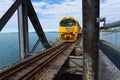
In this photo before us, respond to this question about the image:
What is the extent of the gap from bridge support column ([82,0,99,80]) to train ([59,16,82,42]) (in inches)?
799

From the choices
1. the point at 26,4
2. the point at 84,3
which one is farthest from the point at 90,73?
the point at 26,4

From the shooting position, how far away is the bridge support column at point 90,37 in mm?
3652

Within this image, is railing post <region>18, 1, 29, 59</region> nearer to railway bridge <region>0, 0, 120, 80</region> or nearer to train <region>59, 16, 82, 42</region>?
railway bridge <region>0, 0, 120, 80</region>

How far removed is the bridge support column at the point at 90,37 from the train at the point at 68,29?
20.3m

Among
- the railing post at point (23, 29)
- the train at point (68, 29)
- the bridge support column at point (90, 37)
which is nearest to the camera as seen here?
the bridge support column at point (90, 37)

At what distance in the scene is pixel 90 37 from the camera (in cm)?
374

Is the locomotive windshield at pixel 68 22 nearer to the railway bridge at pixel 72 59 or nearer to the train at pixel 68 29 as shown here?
the train at pixel 68 29

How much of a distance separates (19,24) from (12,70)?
4.43 m

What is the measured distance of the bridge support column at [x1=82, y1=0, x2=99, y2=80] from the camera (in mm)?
3652

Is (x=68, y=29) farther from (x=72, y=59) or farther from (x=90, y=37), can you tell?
(x=90, y=37)

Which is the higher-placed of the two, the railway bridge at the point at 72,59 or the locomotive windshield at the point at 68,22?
the locomotive windshield at the point at 68,22

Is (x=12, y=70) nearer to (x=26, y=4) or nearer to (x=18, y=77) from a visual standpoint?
(x=18, y=77)

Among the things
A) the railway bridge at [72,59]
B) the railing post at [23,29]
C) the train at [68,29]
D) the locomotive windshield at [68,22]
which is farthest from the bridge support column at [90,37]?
the locomotive windshield at [68,22]

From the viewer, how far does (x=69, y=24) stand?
2422cm
